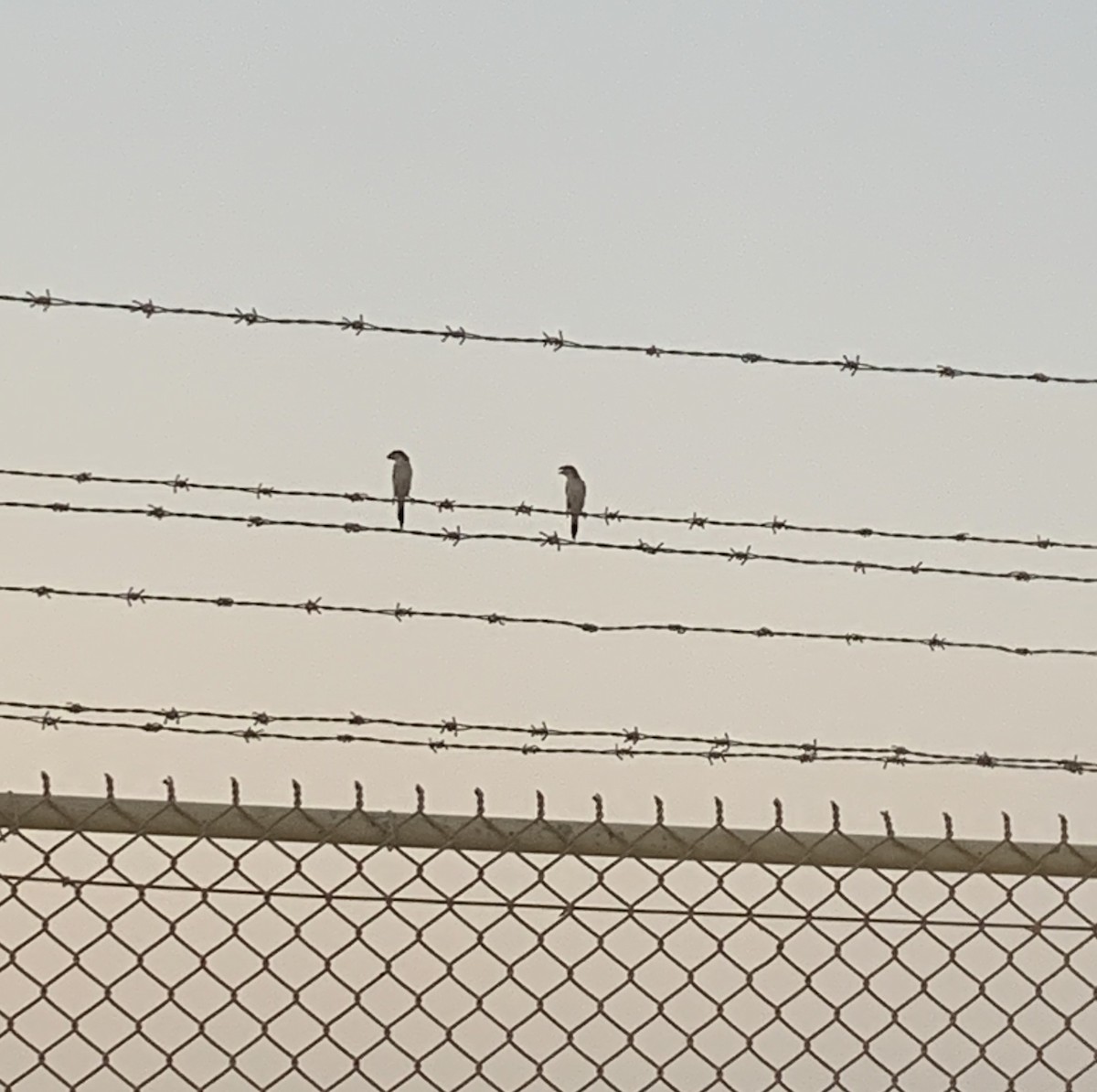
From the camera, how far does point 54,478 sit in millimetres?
3209

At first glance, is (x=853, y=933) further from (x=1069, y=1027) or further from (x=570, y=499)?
(x=570, y=499)

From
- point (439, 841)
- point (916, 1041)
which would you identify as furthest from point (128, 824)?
point (916, 1041)

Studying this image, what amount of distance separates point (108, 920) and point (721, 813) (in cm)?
76

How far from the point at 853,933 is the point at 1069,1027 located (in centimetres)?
32

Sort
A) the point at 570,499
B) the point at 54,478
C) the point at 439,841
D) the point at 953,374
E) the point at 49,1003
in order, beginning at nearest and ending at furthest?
1. the point at 49,1003
2. the point at 439,841
3. the point at 54,478
4. the point at 953,374
5. the point at 570,499

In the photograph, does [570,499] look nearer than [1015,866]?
No

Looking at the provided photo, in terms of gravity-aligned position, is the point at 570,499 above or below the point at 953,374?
below

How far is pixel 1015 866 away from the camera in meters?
2.43

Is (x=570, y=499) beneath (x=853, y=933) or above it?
beneath

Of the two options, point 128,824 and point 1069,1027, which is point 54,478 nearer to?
point 128,824

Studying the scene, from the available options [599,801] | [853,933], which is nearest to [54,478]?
[599,801]

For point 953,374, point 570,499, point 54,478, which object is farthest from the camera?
point 570,499

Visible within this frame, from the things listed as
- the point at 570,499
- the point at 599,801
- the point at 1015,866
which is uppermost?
the point at 599,801

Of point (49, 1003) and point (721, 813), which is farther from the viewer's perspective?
point (721, 813)
